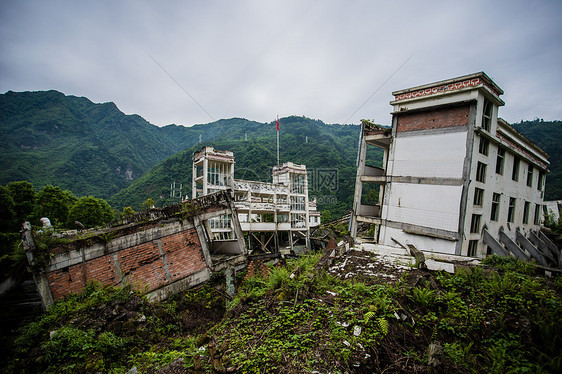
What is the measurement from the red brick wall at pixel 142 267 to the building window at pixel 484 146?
14923 mm

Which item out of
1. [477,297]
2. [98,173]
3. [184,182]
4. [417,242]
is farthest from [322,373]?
[98,173]

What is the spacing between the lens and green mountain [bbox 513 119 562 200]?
104 ft

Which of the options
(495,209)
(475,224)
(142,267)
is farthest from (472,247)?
(142,267)

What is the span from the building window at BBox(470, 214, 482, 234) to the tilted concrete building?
59 millimetres

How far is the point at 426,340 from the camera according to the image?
14.1ft

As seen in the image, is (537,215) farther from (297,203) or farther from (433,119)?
(297,203)

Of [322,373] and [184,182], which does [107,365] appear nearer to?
[322,373]

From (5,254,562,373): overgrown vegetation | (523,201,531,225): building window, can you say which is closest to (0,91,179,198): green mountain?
(5,254,562,373): overgrown vegetation

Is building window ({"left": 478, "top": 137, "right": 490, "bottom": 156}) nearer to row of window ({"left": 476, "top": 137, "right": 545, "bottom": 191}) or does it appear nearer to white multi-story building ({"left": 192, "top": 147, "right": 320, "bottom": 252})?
row of window ({"left": 476, "top": 137, "right": 545, "bottom": 191})

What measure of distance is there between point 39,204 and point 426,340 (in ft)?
A: 123

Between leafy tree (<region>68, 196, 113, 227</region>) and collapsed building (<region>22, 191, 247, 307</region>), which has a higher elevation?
collapsed building (<region>22, 191, 247, 307</region>)

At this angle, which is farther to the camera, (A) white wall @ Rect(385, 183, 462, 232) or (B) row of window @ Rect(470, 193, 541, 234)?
(B) row of window @ Rect(470, 193, 541, 234)

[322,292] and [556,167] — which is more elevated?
[556,167]

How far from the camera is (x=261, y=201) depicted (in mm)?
25141
